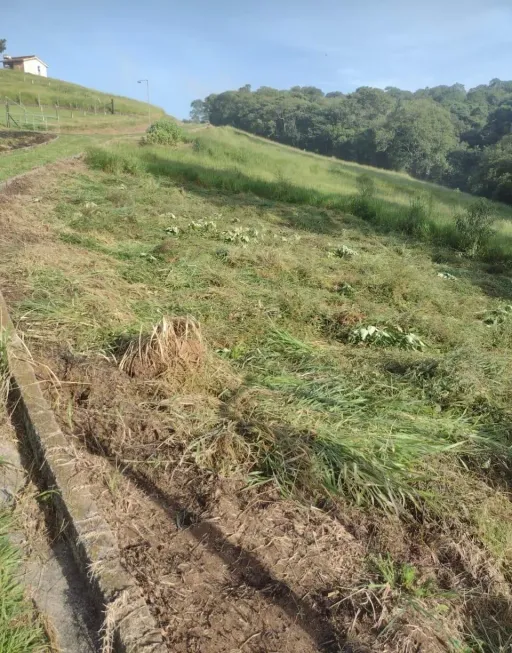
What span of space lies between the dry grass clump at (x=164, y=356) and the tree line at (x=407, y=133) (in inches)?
1635

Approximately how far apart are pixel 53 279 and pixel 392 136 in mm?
70609

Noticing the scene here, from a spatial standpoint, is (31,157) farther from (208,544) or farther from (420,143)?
(420,143)

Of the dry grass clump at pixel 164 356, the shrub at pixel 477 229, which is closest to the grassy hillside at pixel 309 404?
the dry grass clump at pixel 164 356

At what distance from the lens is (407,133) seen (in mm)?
64125

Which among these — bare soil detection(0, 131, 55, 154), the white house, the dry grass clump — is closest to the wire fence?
bare soil detection(0, 131, 55, 154)

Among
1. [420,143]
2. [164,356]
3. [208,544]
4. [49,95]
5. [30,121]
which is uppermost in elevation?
[420,143]

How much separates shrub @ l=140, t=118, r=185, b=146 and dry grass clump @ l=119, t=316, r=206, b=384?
2074cm

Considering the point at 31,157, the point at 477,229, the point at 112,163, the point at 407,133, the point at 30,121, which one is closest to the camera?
the point at 477,229

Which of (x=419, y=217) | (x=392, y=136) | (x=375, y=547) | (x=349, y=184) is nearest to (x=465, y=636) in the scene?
(x=375, y=547)

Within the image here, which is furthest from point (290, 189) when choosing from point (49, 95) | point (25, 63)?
point (25, 63)

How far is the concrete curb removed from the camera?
5.48ft

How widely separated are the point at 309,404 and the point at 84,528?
1564mm

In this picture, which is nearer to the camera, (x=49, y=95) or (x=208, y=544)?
(x=208, y=544)

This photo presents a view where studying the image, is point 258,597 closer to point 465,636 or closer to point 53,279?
point 465,636
